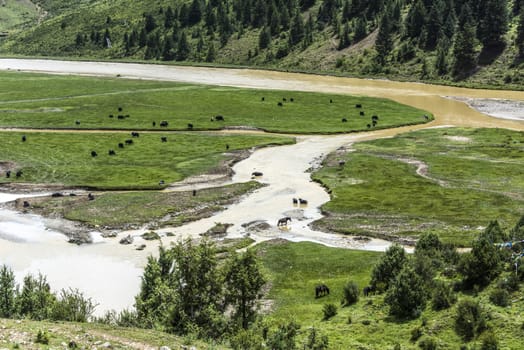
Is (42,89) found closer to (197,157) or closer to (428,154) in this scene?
→ (197,157)

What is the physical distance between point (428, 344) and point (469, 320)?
2.53 metres

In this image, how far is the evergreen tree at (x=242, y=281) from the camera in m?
35.0

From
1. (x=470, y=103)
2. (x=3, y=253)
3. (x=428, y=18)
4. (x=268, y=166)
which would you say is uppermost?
(x=428, y=18)

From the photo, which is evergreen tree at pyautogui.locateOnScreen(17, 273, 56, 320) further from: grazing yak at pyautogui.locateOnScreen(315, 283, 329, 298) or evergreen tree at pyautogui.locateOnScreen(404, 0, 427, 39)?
evergreen tree at pyautogui.locateOnScreen(404, 0, 427, 39)

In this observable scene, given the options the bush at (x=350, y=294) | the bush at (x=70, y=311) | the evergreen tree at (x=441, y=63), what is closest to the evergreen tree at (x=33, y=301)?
the bush at (x=70, y=311)

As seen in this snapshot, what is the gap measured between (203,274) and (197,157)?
6426 centimetres

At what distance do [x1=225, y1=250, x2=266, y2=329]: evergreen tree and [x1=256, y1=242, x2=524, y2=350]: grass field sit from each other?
392 centimetres

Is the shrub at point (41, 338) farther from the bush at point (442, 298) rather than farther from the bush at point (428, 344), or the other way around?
the bush at point (442, 298)

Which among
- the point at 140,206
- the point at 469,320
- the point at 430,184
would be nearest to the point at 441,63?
the point at 430,184

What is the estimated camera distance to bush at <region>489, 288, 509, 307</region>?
3039 cm

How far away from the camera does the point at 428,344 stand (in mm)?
28969

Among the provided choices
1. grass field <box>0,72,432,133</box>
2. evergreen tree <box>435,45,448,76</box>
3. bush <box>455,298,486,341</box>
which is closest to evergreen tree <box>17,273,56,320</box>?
bush <box>455,298,486,341</box>

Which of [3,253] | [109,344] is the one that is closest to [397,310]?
[109,344]

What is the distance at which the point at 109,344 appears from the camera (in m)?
23.9
